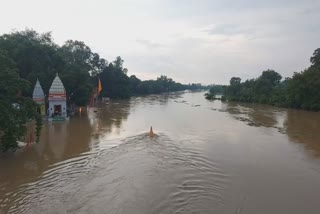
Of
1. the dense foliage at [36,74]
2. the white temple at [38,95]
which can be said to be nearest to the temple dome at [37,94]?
the white temple at [38,95]

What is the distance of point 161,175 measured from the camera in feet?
40.6

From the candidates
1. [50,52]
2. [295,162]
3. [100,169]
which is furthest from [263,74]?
[100,169]

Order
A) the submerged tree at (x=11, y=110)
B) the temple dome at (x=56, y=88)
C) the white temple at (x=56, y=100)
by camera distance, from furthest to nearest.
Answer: the temple dome at (x=56, y=88) < the white temple at (x=56, y=100) < the submerged tree at (x=11, y=110)

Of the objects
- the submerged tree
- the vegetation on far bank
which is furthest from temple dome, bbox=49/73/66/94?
the vegetation on far bank

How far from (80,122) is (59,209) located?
19.5 metres

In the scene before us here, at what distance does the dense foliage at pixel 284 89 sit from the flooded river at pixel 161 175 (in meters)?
28.8

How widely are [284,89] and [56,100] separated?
159 feet

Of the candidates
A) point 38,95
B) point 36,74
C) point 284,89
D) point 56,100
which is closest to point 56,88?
point 56,100

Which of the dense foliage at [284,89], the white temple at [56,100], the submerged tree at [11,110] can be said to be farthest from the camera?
the dense foliage at [284,89]

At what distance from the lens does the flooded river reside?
A: 374 inches

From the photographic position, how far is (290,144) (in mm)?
19797

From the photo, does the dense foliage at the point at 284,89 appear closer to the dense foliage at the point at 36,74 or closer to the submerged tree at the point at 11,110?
the dense foliage at the point at 36,74

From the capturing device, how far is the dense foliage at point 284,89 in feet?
153

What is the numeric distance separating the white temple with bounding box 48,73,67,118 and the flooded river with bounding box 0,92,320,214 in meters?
7.42
